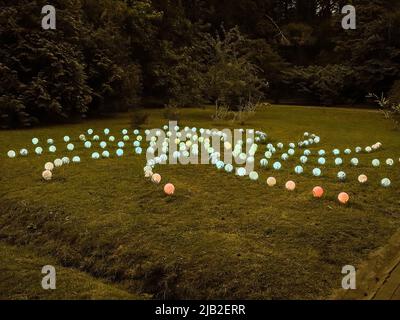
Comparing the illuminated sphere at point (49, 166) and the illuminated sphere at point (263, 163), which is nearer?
the illuminated sphere at point (49, 166)

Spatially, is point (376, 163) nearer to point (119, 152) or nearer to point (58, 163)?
point (119, 152)

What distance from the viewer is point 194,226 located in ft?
18.0

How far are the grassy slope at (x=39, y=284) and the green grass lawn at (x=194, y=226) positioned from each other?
3 cm

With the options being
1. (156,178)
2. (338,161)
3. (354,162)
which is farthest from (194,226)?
(354,162)

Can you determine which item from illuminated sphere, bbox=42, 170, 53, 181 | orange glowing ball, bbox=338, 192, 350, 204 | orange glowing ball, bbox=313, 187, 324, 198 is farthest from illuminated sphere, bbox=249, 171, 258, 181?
illuminated sphere, bbox=42, 170, 53, 181

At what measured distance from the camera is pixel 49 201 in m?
6.47

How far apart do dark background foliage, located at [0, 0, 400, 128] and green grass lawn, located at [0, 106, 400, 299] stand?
4.55m

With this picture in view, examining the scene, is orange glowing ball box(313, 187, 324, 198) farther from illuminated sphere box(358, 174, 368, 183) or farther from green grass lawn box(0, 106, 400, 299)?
illuminated sphere box(358, 174, 368, 183)

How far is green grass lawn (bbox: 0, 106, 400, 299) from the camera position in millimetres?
4539

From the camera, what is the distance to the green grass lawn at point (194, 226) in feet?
14.9

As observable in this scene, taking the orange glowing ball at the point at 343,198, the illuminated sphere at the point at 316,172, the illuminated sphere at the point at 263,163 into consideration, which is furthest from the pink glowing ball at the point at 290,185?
the illuminated sphere at the point at 263,163

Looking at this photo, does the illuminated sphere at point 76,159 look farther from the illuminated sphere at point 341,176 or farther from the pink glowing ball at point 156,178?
the illuminated sphere at point 341,176

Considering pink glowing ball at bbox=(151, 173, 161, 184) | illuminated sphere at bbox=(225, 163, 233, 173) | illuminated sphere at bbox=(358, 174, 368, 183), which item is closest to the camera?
pink glowing ball at bbox=(151, 173, 161, 184)
